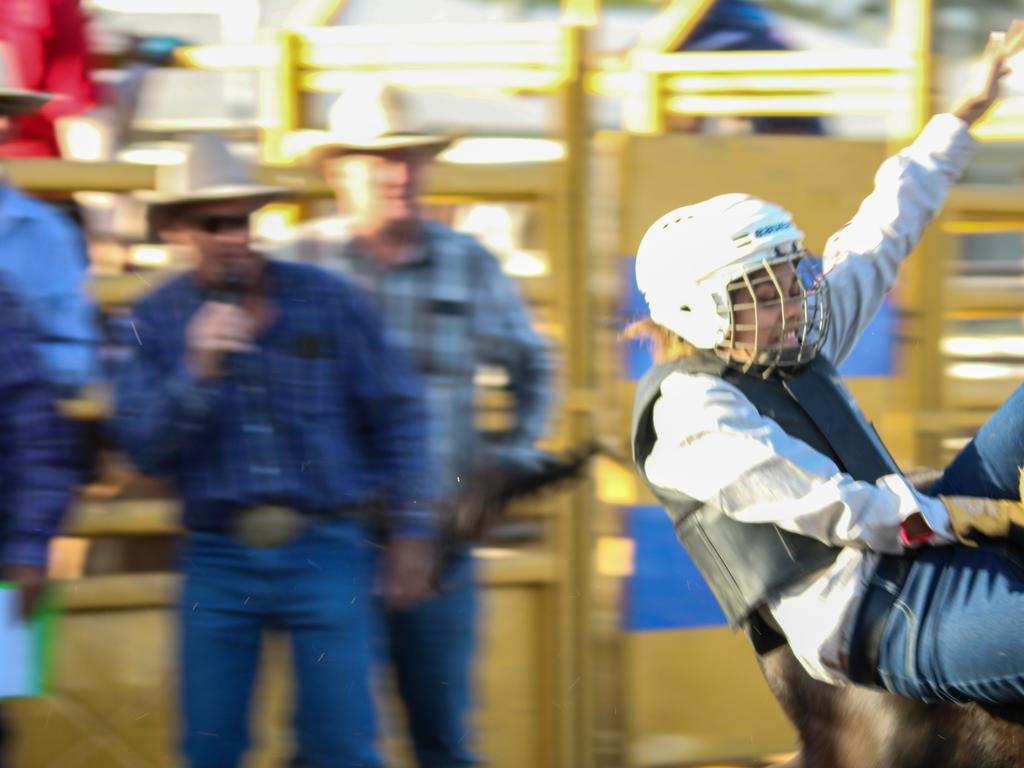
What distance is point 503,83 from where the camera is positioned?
5105 mm

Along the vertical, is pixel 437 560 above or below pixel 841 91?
below

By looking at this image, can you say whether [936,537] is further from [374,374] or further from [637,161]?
[637,161]

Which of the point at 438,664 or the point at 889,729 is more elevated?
the point at 889,729

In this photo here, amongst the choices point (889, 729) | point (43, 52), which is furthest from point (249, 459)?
point (43, 52)

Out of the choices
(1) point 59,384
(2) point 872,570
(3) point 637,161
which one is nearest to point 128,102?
(3) point 637,161

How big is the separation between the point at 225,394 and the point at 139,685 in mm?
1227

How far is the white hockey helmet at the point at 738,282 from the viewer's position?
127 inches

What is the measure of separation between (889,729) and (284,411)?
1456mm

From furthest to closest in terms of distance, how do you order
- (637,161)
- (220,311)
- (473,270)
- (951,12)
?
(951,12), (637,161), (473,270), (220,311)

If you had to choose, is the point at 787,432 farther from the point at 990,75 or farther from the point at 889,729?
the point at 990,75

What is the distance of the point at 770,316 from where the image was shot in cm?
324

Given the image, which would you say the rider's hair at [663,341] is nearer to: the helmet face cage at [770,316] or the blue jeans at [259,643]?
the helmet face cage at [770,316]

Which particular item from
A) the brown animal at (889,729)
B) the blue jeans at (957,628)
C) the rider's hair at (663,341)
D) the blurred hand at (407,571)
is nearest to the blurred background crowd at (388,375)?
the blurred hand at (407,571)

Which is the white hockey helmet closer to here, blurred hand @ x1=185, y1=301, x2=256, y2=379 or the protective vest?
the protective vest
